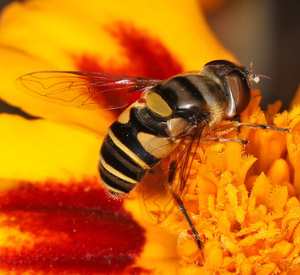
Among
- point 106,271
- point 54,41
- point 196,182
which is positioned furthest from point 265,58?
point 106,271

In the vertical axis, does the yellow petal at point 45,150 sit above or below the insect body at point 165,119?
below

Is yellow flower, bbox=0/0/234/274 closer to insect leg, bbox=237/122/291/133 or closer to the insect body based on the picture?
the insect body

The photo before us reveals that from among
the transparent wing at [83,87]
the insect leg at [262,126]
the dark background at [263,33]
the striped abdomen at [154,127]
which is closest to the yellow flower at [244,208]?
the insect leg at [262,126]

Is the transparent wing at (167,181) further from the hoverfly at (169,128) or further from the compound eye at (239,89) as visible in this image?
the compound eye at (239,89)

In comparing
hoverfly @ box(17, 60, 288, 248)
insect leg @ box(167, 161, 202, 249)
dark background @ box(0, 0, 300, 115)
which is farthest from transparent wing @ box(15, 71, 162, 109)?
dark background @ box(0, 0, 300, 115)

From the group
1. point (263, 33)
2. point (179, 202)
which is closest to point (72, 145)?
point (179, 202)

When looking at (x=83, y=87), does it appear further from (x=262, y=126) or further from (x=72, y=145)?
(x=262, y=126)
